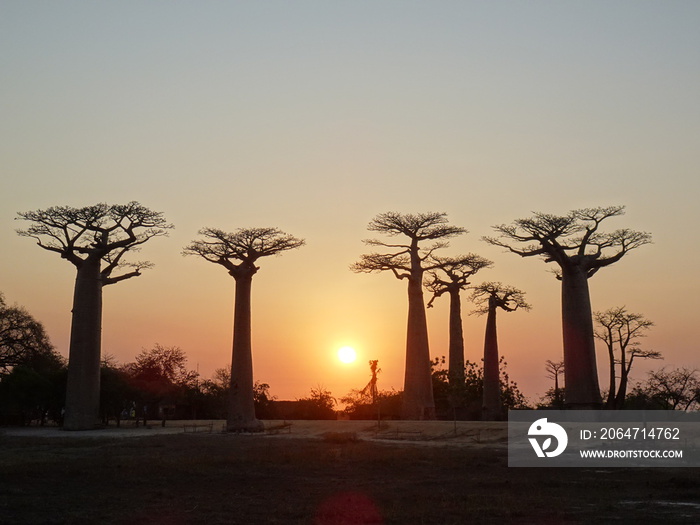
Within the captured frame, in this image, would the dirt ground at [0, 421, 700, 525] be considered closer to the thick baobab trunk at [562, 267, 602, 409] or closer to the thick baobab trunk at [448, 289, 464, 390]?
the thick baobab trunk at [562, 267, 602, 409]

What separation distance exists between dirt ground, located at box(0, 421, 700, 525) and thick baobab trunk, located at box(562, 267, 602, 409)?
6.18 meters

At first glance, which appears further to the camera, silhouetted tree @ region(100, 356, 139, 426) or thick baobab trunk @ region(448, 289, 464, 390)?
thick baobab trunk @ region(448, 289, 464, 390)

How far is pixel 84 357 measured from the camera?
37.6 metres

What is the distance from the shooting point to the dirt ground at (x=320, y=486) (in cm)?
1306

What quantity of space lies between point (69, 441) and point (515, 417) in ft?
53.9

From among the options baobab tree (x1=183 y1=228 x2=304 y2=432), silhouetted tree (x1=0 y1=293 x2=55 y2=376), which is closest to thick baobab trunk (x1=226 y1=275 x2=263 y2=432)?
baobab tree (x1=183 y1=228 x2=304 y2=432)

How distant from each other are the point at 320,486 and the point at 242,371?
66.8 feet

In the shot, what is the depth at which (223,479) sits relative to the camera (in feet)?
59.6

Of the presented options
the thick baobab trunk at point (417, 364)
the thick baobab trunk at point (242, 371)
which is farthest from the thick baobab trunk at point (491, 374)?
the thick baobab trunk at point (242, 371)

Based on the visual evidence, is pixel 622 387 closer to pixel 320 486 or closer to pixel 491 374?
pixel 491 374

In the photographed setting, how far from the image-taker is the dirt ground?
514 inches

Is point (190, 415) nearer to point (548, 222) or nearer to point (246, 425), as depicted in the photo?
point (246, 425)

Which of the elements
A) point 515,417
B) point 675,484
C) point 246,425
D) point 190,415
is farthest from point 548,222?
point 190,415

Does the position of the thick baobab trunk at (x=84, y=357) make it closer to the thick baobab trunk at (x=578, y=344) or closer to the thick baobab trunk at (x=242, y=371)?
the thick baobab trunk at (x=242, y=371)
